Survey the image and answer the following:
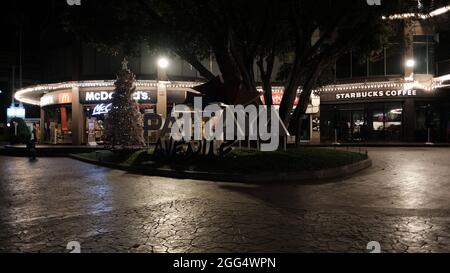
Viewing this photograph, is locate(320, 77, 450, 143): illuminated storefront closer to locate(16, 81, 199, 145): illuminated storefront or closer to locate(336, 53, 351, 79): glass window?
locate(336, 53, 351, 79): glass window

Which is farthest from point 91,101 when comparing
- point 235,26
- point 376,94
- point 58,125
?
point 376,94

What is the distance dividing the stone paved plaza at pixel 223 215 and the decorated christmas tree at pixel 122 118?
7265mm

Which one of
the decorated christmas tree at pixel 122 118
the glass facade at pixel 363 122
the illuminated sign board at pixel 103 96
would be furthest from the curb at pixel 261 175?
the glass facade at pixel 363 122

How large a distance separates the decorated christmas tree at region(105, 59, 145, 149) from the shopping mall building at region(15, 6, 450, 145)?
9738mm

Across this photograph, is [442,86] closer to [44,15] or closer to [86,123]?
[86,123]

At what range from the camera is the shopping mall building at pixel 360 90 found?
97.0 feet

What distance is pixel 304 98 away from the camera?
699 inches

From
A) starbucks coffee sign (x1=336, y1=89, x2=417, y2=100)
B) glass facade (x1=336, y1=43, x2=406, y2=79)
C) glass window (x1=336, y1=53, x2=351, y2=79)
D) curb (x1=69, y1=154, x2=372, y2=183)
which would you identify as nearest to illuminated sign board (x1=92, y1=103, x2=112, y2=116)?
curb (x1=69, y1=154, x2=372, y2=183)

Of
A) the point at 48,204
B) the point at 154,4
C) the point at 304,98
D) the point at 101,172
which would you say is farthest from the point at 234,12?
the point at 48,204

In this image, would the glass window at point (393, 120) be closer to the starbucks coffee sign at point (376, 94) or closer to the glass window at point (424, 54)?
the starbucks coffee sign at point (376, 94)

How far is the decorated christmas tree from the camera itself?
19078 millimetres

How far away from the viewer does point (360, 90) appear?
3142cm

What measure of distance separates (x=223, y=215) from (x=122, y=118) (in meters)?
13.1

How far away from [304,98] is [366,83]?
612 inches
